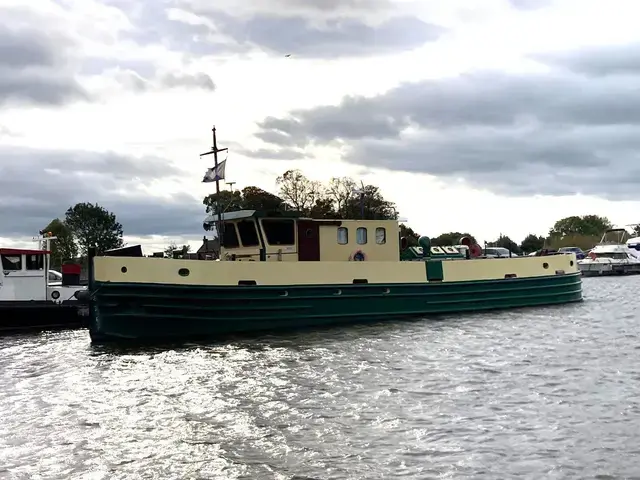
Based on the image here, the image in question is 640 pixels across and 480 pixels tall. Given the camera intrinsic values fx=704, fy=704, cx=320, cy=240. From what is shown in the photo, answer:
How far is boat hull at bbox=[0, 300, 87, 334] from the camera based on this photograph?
24688 millimetres

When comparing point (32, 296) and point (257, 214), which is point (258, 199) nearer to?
point (32, 296)

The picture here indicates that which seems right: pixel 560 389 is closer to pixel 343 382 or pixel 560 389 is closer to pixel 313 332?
pixel 343 382

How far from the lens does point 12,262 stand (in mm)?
26188

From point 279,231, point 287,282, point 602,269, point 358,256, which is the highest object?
point 279,231

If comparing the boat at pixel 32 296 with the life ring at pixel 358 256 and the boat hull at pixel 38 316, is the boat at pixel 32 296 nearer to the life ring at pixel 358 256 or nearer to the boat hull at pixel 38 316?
the boat hull at pixel 38 316

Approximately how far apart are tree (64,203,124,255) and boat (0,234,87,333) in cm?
6134

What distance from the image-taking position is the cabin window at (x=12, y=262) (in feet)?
85.5

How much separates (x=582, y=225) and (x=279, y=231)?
373 ft

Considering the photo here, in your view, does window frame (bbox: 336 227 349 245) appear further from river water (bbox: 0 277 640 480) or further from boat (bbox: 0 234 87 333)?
boat (bbox: 0 234 87 333)

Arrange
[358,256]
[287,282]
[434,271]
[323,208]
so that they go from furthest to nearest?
[323,208] → [434,271] → [358,256] → [287,282]

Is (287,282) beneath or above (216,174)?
beneath

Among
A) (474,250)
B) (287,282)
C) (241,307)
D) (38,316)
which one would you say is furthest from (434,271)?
(38,316)

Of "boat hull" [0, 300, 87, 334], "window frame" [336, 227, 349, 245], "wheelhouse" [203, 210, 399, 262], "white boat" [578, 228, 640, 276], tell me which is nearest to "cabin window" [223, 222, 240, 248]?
"wheelhouse" [203, 210, 399, 262]

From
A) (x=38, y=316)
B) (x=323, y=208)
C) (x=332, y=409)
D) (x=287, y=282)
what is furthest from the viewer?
(x=323, y=208)
